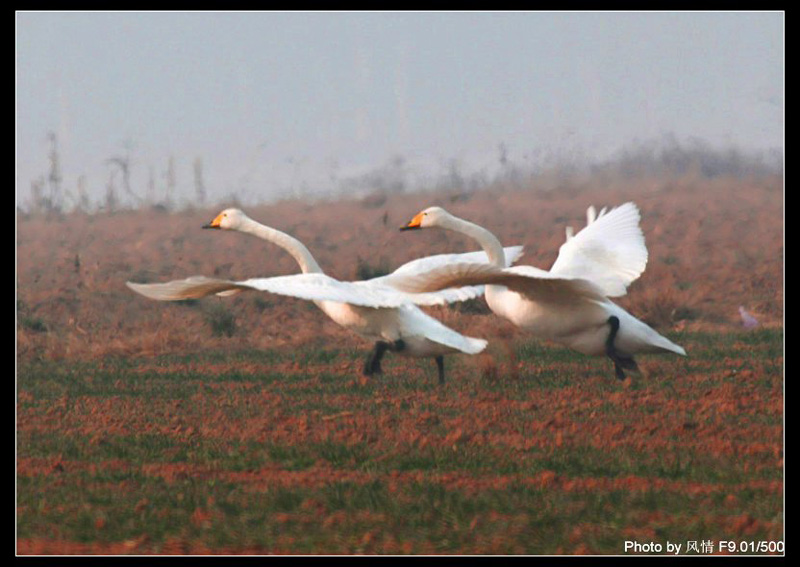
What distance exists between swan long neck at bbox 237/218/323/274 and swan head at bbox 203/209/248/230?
0.05m

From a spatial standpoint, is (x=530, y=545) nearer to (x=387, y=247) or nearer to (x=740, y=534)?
(x=740, y=534)

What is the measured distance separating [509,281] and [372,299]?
100 centimetres

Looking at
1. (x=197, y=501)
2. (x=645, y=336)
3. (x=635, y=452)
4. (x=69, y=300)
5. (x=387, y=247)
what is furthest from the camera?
(x=387, y=247)

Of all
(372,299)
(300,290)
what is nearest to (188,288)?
(300,290)

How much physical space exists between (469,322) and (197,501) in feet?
38.9

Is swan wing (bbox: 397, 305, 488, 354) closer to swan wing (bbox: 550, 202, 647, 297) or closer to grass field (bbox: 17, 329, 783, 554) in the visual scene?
grass field (bbox: 17, 329, 783, 554)

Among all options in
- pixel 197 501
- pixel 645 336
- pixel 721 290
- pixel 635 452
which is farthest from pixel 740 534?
pixel 721 290

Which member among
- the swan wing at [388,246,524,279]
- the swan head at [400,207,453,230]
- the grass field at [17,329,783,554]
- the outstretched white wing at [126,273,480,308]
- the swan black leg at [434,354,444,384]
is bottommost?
the grass field at [17,329,783,554]

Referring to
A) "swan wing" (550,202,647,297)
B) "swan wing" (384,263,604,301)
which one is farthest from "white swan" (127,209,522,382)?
"swan wing" (550,202,647,297)

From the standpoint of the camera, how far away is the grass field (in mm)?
6453

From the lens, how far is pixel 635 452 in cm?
827

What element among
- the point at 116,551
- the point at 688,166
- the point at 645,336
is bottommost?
the point at 116,551

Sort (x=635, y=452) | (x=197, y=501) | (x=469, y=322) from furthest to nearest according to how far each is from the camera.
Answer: (x=469, y=322) → (x=635, y=452) → (x=197, y=501)

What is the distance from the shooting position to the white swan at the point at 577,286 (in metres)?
10.3
